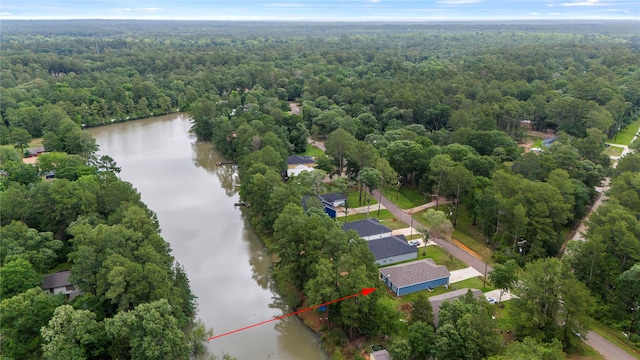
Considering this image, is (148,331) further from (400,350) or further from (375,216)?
(375,216)

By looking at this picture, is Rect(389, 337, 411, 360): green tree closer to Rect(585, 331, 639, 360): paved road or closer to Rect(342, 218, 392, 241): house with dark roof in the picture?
Rect(585, 331, 639, 360): paved road

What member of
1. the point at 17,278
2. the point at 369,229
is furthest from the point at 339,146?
the point at 17,278

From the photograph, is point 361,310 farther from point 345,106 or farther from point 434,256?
point 345,106

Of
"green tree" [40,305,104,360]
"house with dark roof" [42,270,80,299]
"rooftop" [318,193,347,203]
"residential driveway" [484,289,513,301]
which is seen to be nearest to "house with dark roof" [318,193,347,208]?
"rooftop" [318,193,347,203]

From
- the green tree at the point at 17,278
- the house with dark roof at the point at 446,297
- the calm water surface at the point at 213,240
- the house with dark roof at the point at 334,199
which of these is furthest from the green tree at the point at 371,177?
the green tree at the point at 17,278

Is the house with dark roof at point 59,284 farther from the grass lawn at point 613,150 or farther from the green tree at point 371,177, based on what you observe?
the grass lawn at point 613,150
